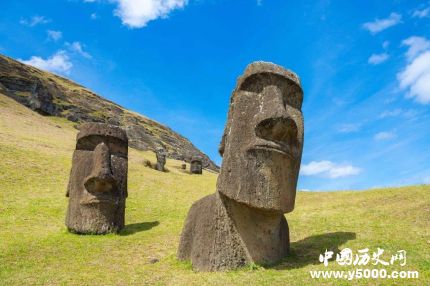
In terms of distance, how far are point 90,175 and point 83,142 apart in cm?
194

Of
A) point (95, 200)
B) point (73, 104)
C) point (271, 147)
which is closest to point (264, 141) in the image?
point (271, 147)

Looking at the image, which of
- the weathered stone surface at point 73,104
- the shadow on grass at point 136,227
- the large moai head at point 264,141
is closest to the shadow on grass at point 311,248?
the large moai head at point 264,141

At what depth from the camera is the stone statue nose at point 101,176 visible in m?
16.7

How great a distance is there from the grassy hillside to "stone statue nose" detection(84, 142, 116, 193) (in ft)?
6.25

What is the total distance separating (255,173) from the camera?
9.65 m

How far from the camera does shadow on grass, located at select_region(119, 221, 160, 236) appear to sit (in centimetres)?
1789

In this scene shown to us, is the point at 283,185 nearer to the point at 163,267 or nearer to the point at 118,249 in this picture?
the point at 163,267

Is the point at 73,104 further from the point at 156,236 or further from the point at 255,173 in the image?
the point at 255,173

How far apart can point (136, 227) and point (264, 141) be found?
11.3 m

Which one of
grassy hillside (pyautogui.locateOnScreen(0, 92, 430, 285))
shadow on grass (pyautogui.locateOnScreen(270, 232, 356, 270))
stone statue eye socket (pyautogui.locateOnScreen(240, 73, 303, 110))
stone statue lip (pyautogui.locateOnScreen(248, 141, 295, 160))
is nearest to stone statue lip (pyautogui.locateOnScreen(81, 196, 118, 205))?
grassy hillside (pyautogui.locateOnScreen(0, 92, 430, 285))

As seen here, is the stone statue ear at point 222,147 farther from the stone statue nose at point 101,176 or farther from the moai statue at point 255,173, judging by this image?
the stone statue nose at point 101,176

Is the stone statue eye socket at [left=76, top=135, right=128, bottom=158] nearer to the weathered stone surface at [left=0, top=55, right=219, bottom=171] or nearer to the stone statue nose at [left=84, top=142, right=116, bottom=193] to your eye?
the stone statue nose at [left=84, top=142, right=116, bottom=193]

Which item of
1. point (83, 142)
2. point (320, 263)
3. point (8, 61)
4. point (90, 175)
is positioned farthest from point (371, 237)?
point (8, 61)

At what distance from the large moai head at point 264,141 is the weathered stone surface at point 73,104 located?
228 ft
